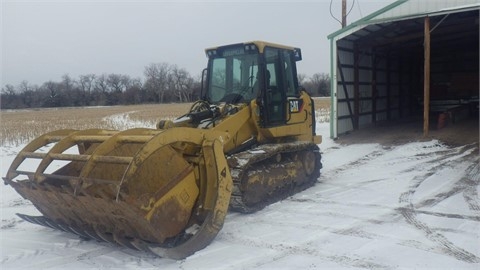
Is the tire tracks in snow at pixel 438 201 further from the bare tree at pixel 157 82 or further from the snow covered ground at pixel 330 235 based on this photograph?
the bare tree at pixel 157 82

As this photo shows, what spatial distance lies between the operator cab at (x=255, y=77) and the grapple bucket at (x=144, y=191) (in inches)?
82.7

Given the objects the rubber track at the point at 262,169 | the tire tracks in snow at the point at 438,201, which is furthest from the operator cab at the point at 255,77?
the tire tracks in snow at the point at 438,201

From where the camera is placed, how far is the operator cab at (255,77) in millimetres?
7157

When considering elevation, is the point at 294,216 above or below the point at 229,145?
below

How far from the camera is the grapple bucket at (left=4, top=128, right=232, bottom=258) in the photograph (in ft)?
14.8

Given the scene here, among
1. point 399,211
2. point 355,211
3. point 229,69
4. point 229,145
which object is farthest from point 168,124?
point 399,211

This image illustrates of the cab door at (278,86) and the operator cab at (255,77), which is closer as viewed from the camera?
the operator cab at (255,77)

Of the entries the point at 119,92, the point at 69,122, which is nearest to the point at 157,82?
the point at 119,92

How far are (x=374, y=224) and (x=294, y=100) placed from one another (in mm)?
2974

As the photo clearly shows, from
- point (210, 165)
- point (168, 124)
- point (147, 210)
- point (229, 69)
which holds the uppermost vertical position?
point (229, 69)

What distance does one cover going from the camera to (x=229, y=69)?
754cm

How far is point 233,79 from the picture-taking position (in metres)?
7.52

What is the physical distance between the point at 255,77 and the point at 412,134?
914 cm

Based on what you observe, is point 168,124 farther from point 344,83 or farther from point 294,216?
point 344,83
